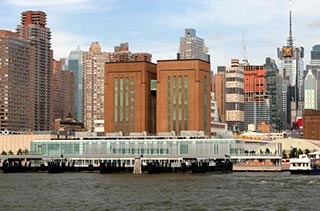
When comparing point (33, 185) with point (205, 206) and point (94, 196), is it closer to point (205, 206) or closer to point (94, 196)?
point (94, 196)

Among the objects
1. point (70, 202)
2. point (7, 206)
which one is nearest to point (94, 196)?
point (70, 202)

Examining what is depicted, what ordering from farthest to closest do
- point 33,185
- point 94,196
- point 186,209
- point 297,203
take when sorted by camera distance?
1. point 33,185
2. point 94,196
3. point 297,203
4. point 186,209

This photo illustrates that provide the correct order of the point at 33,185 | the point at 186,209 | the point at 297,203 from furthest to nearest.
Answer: the point at 33,185 → the point at 297,203 → the point at 186,209

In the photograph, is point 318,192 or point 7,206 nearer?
point 7,206

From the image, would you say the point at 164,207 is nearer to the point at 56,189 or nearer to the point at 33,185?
the point at 56,189

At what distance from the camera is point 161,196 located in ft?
432

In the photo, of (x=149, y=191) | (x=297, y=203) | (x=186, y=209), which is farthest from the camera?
(x=149, y=191)

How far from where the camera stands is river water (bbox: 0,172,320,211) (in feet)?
377

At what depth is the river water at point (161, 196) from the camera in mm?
114938

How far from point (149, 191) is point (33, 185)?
33.0 metres

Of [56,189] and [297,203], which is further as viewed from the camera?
[56,189]

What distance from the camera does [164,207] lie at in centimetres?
11294

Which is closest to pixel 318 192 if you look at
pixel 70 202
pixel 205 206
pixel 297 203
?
pixel 297 203

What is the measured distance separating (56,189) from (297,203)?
52371 millimetres
